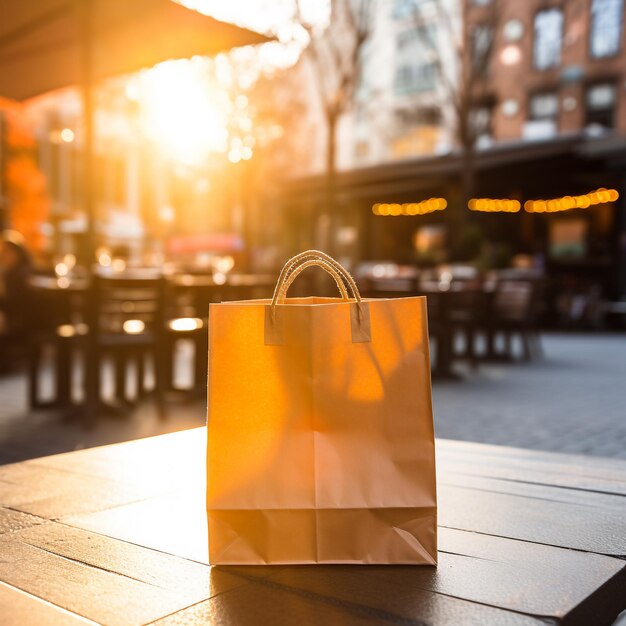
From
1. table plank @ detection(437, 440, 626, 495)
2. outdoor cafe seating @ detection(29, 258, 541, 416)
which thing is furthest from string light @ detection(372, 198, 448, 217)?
table plank @ detection(437, 440, 626, 495)

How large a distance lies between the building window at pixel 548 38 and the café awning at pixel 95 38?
933 inches

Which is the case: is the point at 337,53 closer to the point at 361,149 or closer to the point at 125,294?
the point at 125,294

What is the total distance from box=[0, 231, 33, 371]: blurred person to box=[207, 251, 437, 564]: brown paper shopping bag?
282 inches

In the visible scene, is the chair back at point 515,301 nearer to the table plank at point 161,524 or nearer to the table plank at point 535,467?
the table plank at point 535,467

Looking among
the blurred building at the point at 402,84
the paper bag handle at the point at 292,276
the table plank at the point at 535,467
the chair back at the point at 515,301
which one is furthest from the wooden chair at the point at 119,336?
the blurred building at the point at 402,84

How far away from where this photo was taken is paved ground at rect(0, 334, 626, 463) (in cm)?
550

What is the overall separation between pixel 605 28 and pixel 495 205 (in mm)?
11010

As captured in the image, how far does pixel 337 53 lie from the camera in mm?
15867

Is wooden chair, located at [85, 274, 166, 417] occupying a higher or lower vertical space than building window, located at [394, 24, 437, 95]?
lower

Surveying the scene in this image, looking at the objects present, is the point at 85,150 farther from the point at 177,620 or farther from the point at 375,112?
the point at 375,112

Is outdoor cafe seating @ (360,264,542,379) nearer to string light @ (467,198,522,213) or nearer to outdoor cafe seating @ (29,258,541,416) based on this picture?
outdoor cafe seating @ (29,258,541,416)

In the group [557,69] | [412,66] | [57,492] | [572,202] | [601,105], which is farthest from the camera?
[412,66]

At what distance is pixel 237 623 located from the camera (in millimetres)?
1304

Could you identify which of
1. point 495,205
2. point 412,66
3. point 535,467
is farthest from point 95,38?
point 412,66
